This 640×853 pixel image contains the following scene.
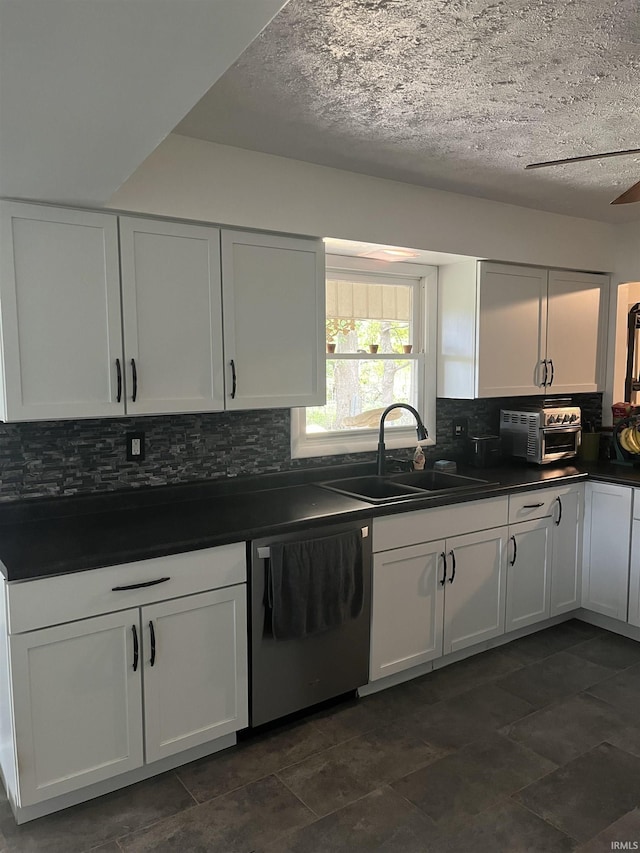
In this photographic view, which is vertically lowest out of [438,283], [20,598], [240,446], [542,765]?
[542,765]

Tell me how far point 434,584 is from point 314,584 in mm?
Answer: 745

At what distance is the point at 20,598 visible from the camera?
1.92 m

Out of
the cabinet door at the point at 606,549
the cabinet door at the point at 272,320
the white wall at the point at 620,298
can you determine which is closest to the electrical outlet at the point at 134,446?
the cabinet door at the point at 272,320

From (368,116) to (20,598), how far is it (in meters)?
A: 1.98

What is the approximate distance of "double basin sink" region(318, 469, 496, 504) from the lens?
3.19 m

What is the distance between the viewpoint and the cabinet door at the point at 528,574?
Answer: 10.8ft

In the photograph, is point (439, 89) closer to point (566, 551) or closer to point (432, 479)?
point (432, 479)

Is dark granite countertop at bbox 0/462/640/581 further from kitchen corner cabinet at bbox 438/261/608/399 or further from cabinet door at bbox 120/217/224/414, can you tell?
kitchen corner cabinet at bbox 438/261/608/399

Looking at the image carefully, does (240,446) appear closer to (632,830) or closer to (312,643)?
(312,643)

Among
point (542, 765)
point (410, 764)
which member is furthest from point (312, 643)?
point (542, 765)

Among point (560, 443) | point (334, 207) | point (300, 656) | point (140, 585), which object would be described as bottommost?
point (300, 656)

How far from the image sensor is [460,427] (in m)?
3.90

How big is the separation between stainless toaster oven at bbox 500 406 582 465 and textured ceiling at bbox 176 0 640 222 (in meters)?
1.37

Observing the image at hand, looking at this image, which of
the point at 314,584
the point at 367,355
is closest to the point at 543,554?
the point at 367,355
